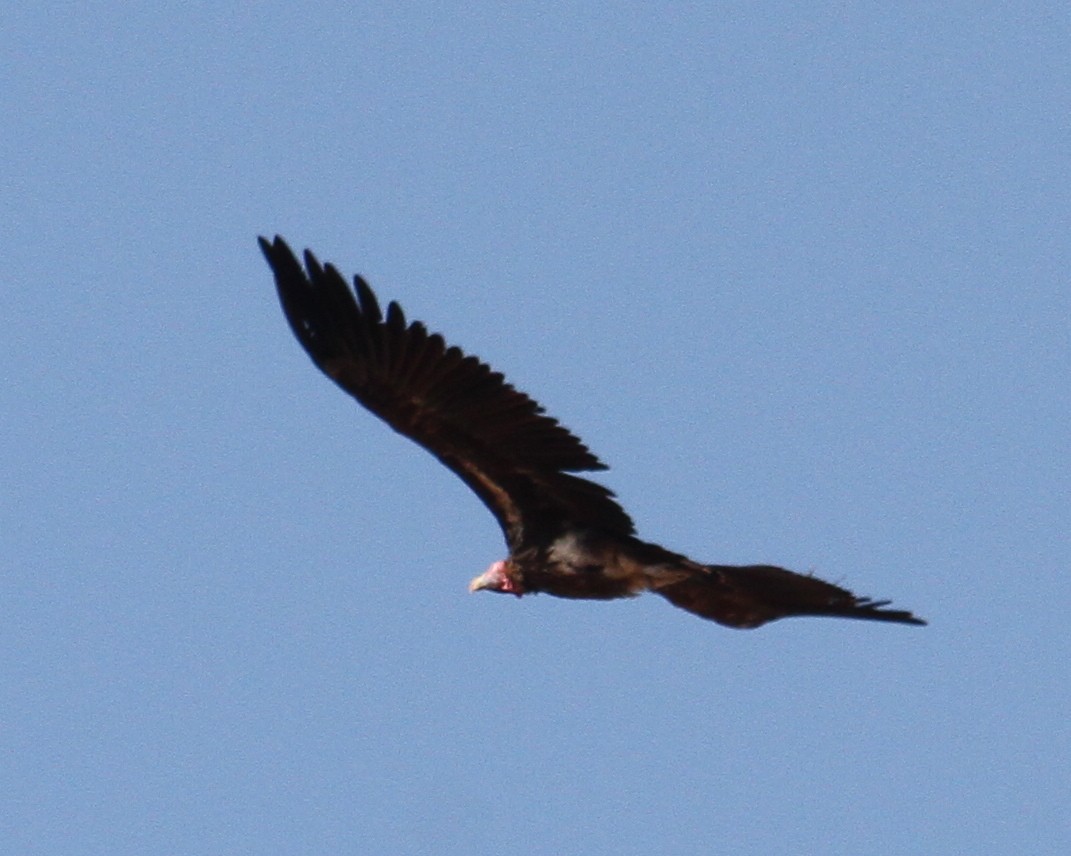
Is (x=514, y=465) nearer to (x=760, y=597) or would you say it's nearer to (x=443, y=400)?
(x=443, y=400)

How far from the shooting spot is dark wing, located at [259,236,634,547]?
24.1m

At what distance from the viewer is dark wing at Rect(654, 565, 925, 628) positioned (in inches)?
981

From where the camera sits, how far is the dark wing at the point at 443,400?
2406cm

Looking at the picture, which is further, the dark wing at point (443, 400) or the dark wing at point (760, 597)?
the dark wing at point (760, 597)

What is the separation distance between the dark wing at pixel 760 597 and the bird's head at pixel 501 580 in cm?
86

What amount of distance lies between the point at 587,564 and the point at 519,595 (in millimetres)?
540

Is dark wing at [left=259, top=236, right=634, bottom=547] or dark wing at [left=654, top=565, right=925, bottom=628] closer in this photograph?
dark wing at [left=259, top=236, right=634, bottom=547]

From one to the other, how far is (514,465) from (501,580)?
35.1 inches

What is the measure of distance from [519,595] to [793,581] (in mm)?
1657

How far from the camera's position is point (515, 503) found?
81.7 feet

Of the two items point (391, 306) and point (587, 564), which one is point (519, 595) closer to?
point (587, 564)

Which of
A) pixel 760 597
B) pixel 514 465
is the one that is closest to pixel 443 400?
pixel 514 465

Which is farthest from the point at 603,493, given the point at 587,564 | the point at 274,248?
the point at 274,248

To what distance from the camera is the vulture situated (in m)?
24.1
